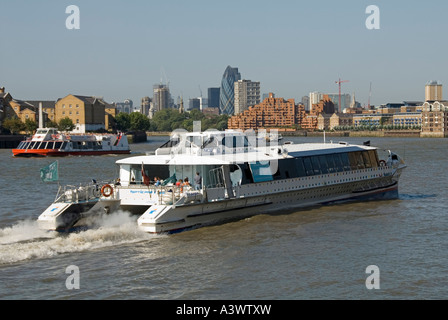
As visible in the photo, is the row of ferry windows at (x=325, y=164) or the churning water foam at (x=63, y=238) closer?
the churning water foam at (x=63, y=238)

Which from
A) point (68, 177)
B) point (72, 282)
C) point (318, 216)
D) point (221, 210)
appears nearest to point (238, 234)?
point (221, 210)

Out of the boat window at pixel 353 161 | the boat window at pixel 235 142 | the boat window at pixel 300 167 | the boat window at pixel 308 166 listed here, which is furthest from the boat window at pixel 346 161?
the boat window at pixel 235 142

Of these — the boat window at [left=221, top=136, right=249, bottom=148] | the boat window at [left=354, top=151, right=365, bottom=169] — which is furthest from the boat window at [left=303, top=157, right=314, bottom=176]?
the boat window at [left=354, top=151, right=365, bottom=169]

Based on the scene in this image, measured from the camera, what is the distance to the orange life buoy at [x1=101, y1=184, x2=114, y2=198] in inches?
840

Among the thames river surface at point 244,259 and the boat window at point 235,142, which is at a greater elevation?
the boat window at point 235,142

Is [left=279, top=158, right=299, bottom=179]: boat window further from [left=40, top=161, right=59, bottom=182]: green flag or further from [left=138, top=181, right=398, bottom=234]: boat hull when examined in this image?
[left=40, top=161, right=59, bottom=182]: green flag

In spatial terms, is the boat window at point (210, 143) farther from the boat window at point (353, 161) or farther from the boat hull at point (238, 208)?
the boat window at point (353, 161)

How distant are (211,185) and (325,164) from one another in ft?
24.0

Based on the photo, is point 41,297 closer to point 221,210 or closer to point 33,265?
point 33,265

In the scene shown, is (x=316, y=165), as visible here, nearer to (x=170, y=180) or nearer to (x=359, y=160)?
(x=359, y=160)

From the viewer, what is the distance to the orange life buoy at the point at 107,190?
840 inches

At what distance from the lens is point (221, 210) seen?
22219 millimetres

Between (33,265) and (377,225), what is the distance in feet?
41.8
